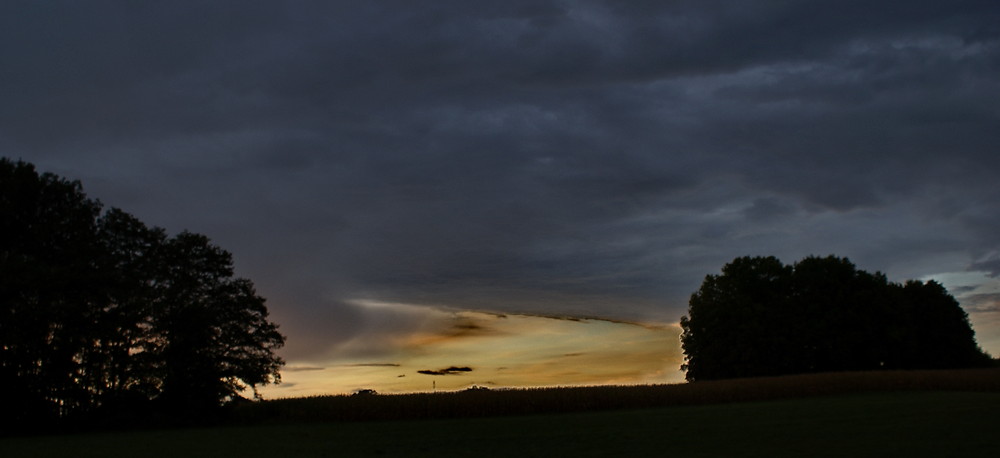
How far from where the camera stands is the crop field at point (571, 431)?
749 inches

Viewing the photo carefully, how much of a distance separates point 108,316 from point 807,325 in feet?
199

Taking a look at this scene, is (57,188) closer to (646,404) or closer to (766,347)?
(646,404)

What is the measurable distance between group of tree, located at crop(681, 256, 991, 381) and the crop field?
70.2 ft

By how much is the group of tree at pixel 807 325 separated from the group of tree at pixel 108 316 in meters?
44.2

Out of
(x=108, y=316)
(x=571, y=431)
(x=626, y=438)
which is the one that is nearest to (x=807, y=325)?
(x=571, y=431)

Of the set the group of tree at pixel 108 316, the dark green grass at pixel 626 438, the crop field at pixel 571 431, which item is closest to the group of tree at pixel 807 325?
the crop field at pixel 571 431

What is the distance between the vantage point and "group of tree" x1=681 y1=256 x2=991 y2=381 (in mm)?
69625

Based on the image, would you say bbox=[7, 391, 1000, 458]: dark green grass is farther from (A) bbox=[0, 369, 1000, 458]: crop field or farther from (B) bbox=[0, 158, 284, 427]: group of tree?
(B) bbox=[0, 158, 284, 427]: group of tree

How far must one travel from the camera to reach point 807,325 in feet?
234

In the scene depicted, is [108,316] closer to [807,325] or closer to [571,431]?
[571,431]

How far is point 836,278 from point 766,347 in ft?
43.9

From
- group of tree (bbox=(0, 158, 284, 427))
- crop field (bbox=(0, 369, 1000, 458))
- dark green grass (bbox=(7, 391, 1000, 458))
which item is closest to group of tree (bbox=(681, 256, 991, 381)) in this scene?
crop field (bbox=(0, 369, 1000, 458))

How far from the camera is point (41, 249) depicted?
3972 centimetres

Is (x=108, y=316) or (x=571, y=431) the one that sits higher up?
(x=108, y=316)
